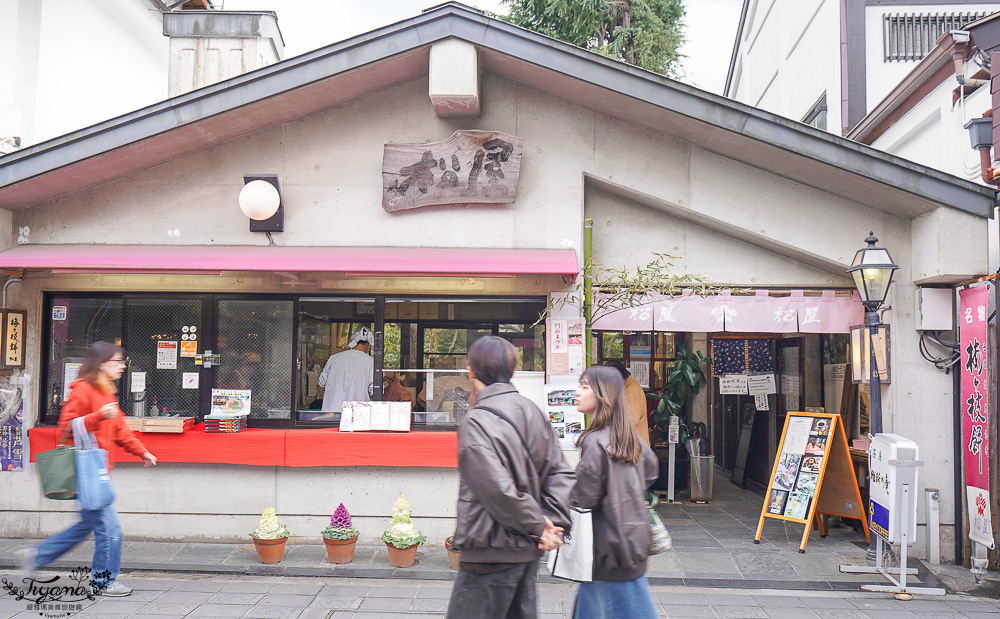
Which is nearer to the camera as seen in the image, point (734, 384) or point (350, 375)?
point (350, 375)

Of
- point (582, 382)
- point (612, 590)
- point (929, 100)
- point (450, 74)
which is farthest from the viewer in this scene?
point (929, 100)

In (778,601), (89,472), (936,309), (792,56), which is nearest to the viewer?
(89,472)

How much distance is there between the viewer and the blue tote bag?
204 inches

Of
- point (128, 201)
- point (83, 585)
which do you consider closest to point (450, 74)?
point (128, 201)

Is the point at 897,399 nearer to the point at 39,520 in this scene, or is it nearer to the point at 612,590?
the point at 612,590

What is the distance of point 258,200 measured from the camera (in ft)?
23.4

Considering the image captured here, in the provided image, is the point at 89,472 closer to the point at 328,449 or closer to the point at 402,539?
the point at 328,449

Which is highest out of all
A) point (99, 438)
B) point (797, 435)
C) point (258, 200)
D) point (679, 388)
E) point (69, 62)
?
point (69, 62)

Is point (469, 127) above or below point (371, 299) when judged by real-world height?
above

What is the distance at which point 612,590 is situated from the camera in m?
3.76

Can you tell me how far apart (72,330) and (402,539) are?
15.0 ft

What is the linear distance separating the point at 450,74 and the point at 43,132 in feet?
26.1

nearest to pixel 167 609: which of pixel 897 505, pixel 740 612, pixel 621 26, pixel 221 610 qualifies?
pixel 221 610

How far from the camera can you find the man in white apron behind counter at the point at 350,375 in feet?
25.5
